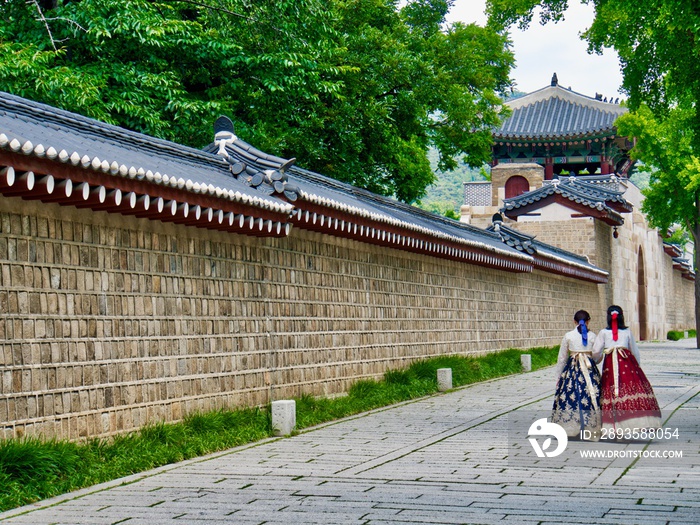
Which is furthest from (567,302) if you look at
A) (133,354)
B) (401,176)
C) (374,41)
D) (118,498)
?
(118,498)

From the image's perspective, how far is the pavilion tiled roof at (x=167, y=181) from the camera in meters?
7.83

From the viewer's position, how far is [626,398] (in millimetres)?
10961

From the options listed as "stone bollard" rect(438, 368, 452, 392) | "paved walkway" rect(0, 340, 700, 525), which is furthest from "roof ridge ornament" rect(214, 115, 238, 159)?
"stone bollard" rect(438, 368, 452, 392)

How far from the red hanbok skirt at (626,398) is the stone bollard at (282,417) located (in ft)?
12.2

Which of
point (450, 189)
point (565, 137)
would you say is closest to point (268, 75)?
point (565, 137)

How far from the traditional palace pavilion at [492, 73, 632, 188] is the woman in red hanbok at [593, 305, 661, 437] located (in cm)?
3364

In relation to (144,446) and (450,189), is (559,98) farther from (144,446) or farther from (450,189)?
(450,189)

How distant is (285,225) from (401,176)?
55.6ft

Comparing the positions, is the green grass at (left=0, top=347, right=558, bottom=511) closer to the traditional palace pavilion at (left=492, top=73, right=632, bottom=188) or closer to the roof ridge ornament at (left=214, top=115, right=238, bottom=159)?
the roof ridge ornament at (left=214, top=115, right=238, bottom=159)

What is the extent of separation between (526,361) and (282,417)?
1299 centimetres

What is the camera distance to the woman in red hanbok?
10938mm

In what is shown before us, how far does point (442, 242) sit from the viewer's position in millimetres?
18938

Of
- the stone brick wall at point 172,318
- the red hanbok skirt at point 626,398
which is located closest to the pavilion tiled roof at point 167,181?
the stone brick wall at point 172,318

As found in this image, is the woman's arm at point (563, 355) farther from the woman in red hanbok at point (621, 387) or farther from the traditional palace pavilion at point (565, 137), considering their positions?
the traditional palace pavilion at point (565, 137)
